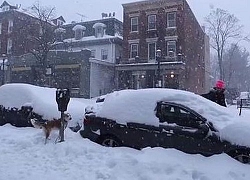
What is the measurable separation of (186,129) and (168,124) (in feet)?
1.25

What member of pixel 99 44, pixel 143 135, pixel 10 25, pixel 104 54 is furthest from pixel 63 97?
pixel 10 25

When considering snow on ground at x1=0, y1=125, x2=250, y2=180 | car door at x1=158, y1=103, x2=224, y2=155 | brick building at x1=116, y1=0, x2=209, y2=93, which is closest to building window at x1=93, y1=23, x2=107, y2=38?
brick building at x1=116, y1=0, x2=209, y2=93

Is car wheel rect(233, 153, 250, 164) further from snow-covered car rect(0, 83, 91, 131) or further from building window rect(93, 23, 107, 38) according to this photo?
building window rect(93, 23, 107, 38)

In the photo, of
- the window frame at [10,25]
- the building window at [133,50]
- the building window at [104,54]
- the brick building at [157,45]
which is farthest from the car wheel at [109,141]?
the window frame at [10,25]

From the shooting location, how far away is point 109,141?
7.23 m

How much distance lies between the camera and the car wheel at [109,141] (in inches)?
281

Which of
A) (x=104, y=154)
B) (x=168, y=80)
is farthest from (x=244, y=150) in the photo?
(x=168, y=80)

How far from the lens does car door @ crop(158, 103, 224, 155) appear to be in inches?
247

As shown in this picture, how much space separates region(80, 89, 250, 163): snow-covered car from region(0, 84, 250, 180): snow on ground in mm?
247

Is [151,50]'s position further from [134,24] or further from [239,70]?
[239,70]

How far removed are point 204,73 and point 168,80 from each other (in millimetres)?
13127

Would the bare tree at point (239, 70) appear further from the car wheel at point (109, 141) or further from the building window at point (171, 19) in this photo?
the car wheel at point (109, 141)

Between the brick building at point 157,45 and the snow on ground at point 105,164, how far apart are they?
23303 mm

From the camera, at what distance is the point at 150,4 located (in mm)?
32750
